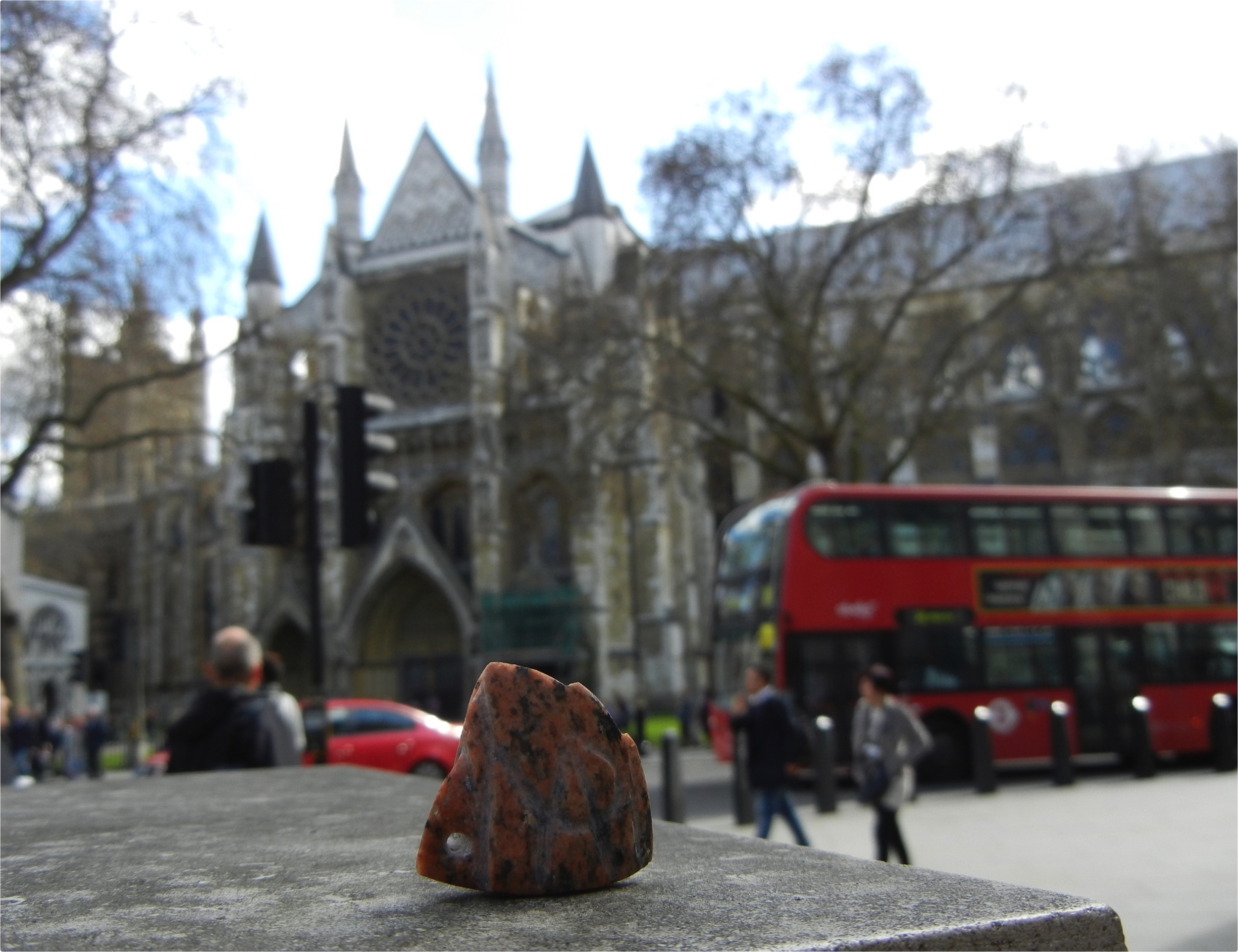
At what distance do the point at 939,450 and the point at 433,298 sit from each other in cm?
1806

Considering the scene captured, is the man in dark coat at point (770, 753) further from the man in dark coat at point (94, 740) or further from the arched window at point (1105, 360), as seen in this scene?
the arched window at point (1105, 360)

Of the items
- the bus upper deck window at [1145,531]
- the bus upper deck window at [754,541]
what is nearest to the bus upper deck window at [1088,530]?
the bus upper deck window at [1145,531]

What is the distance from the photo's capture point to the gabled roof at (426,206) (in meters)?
38.2

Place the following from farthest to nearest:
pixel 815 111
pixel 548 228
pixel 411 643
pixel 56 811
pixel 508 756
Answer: pixel 548 228 → pixel 411 643 → pixel 815 111 → pixel 56 811 → pixel 508 756

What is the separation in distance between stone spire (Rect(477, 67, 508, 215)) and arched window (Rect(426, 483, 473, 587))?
8880mm

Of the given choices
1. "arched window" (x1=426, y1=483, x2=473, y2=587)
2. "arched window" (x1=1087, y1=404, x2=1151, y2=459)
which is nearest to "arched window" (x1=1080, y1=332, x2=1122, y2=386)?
"arched window" (x1=1087, y1=404, x2=1151, y2=459)

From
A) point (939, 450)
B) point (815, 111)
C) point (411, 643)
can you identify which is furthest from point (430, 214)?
point (815, 111)

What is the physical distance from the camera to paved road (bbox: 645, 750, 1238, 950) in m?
5.42

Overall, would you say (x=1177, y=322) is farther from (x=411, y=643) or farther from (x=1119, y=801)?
(x=411, y=643)

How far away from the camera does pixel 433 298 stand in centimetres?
3747

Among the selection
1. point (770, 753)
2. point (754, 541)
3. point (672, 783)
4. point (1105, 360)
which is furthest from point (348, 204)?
point (770, 753)

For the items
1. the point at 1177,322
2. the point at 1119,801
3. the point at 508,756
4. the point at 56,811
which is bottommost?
the point at 1119,801

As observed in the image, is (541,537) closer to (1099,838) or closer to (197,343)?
(197,343)

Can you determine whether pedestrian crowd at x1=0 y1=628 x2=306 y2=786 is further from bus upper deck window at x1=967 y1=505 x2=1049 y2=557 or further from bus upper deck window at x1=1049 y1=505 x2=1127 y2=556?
bus upper deck window at x1=1049 y1=505 x2=1127 y2=556
